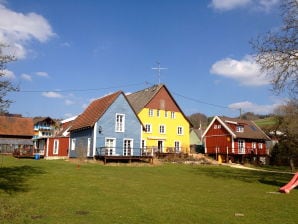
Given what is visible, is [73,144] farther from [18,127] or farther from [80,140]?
[18,127]

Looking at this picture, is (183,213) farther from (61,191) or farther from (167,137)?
(167,137)

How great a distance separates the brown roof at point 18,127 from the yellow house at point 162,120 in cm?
2094

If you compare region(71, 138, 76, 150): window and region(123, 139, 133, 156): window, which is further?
region(71, 138, 76, 150): window

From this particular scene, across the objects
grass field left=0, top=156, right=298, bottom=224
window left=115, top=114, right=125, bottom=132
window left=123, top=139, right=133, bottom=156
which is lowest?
grass field left=0, top=156, right=298, bottom=224

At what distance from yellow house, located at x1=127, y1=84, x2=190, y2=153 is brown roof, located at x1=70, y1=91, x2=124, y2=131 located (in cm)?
832

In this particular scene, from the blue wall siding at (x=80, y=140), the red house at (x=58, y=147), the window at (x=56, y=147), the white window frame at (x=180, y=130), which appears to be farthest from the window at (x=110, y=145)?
the white window frame at (x=180, y=130)

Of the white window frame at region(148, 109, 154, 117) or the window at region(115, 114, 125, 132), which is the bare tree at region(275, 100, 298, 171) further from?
the window at region(115, 114, 125, 132)

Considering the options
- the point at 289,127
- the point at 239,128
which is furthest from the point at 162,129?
the point at 289,127

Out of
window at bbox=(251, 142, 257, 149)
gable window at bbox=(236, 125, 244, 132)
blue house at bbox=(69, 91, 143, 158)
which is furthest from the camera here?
window at bbox=(251, 142, 257, 149)

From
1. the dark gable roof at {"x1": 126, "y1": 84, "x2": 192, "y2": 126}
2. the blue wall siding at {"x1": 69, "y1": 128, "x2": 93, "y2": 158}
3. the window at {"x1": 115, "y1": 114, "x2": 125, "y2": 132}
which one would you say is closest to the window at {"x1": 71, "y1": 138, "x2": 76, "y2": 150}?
the blue wall siding at {"x1": 69, "y1": 128, "x2": 93, "y2": 158}

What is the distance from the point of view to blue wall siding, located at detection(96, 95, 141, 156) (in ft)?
115

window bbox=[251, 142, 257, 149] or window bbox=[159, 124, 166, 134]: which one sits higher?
window bbox=[159, 124, 166, 134]

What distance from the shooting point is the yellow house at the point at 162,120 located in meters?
47.1

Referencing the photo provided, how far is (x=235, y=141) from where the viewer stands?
160 ft
